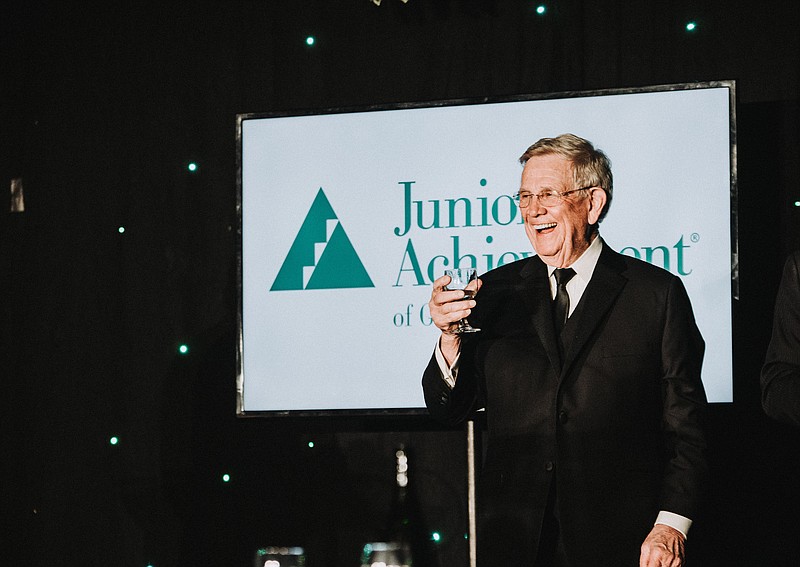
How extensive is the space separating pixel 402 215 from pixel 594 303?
55.6 inches

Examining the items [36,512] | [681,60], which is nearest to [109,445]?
[36,512]

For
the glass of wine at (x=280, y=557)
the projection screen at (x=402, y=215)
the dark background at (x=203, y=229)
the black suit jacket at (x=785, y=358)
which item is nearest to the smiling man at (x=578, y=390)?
the black suit jacket at (x=785, y=358)

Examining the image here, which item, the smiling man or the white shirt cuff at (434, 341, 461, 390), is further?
the white shirt cuff at (434, 341, 461, 390)

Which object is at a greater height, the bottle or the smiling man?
the smiling man

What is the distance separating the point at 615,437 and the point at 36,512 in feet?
9.37

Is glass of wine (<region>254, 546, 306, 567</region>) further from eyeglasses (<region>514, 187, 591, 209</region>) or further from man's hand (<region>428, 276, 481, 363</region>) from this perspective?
eyeglasses (<region>514, 187, 591, 209</region>)

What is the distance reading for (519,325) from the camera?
101 inches

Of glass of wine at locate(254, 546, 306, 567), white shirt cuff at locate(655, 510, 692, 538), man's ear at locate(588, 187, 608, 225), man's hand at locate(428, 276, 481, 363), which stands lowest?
glass of wine at locate(254, 546, 306, 567)

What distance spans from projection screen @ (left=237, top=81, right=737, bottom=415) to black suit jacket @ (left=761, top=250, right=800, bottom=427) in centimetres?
119

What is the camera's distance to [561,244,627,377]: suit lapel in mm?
2444

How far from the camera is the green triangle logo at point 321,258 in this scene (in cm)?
380

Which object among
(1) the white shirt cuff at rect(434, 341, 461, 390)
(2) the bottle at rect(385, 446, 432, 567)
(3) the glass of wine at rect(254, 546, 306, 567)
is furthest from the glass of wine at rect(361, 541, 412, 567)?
(1) the white shirt cuff at rect(434, 341, 461, 390)

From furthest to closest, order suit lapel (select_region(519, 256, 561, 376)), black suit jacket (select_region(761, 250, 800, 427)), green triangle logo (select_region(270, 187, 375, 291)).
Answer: green triangle logo (select_region(270, 187, 375, 291)) < suit lapel (select_region(519, 256, 561, 376)) < black suit jacket (select_region(761, 250, 800, 427))

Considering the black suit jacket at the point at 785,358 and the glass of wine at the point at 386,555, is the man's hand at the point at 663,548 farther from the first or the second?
the glass of wine at the point at 386,555
